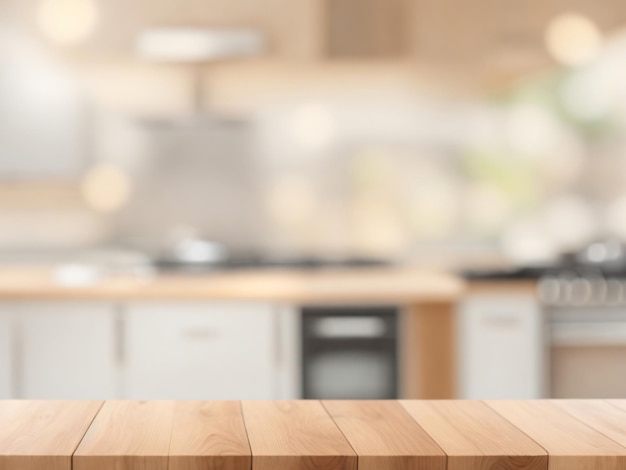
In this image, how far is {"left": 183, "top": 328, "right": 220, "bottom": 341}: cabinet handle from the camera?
11.1ft

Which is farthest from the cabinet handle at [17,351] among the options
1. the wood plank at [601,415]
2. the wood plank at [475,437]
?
the wood plank at [601,415]

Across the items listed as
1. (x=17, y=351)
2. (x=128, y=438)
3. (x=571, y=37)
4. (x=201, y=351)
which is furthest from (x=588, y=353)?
(x=128, y=438)

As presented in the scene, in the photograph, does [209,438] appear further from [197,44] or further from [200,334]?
[197,44]

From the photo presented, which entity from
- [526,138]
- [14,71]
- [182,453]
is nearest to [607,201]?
[526,138]

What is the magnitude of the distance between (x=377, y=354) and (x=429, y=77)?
146 centimetres

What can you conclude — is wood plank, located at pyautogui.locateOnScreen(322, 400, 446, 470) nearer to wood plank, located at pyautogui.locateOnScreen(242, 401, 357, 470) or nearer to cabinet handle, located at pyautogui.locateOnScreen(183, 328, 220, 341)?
wood plank, located at pyautogui.locateOnScreen(242, 401, 357, 470)

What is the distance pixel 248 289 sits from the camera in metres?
3.34

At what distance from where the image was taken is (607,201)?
4316 mm

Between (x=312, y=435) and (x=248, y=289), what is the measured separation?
2.08m

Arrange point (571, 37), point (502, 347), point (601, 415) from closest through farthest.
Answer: point (601, 415) → point (502, 347) → point (571, 37)

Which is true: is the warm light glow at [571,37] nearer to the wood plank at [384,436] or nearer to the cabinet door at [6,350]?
the cabinet door at [6,350]

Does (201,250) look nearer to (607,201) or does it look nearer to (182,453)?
(607,201)

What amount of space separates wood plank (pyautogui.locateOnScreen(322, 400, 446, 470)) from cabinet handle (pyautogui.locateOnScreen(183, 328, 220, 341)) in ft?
6.28

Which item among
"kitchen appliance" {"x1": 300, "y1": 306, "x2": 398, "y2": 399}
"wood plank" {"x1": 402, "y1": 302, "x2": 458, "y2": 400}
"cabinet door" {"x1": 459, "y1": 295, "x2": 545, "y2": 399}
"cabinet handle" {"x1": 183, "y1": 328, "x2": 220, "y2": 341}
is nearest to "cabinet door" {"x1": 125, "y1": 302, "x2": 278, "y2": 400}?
"cabinet handle" {"x1": 183, "y1": 328, "x2": 220, "y2": 341}
